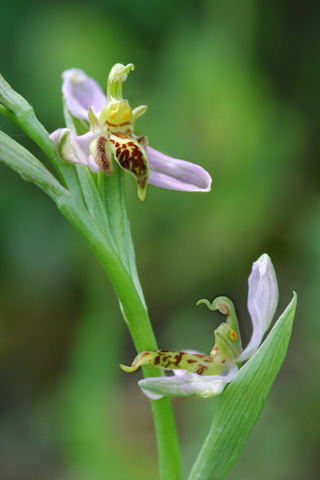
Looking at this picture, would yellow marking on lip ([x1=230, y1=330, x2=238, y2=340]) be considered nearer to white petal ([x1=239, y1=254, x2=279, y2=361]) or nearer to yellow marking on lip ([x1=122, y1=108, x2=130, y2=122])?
white petal ([x1=239, y1=254, x2=279, y2=361])

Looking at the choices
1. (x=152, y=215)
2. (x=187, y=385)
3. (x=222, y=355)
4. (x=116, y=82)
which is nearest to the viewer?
(x=187, y=385)

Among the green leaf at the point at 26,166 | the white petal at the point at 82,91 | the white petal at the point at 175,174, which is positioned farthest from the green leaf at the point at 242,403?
the white petal at the point at 82,91

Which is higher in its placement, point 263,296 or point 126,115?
point 126,115

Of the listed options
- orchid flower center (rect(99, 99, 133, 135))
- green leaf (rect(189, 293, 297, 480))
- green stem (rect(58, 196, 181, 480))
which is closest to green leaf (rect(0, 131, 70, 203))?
green stem (rect(58, 196, 181, 480))

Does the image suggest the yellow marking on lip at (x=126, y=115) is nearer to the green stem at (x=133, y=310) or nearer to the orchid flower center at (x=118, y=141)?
the orchid flower center at (x=118, y=141)

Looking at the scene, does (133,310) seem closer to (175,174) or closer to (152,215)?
(175,174)

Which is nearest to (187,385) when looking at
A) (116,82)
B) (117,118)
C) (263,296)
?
(263,296)

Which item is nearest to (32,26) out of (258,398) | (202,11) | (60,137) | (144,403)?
(202,11)
